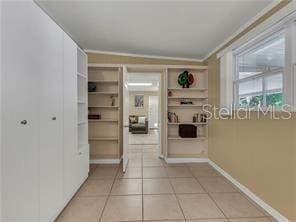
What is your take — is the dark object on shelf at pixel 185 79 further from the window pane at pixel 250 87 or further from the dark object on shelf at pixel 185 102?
the window pane at pixel 250 87

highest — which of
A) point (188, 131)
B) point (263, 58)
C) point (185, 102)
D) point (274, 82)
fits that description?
point (263, 58)

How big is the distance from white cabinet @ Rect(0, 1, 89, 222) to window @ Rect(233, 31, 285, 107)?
2537 millimetres

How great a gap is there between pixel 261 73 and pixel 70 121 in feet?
8.65

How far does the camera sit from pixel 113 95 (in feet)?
12.9

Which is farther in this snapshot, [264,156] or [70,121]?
[70,121]

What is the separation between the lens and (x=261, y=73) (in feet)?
7.58

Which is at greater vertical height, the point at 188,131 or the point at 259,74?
the point at 259,74

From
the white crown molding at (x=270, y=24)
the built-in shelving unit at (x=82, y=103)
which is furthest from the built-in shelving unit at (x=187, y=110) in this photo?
the built-in shelving unit at (x=82, y=103)

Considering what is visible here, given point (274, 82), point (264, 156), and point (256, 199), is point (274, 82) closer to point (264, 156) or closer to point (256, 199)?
point (264, 156)

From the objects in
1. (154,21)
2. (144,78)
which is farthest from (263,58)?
(144,78)

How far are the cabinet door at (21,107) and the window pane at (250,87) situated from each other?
8.70 feet

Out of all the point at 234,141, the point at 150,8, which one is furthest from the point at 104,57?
the point at 234,141

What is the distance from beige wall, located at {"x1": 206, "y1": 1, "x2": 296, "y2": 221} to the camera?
1762mm

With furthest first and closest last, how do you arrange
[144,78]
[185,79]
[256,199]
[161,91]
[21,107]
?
[144,78], [161,91], [185,79], [256,199], [21,107]
